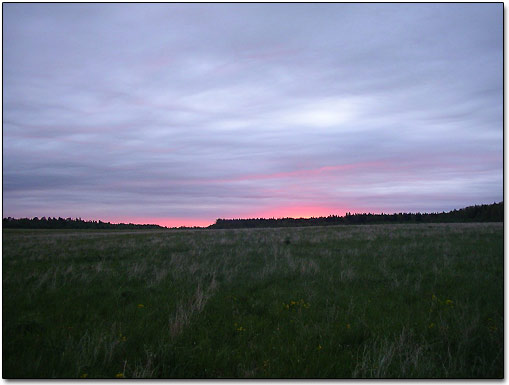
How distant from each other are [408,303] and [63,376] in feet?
19.2

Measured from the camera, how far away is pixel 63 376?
3.96m

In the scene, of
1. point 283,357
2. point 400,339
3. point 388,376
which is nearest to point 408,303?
point 400,339

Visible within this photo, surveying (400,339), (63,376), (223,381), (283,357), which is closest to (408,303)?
(400,339)

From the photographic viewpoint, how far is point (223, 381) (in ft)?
13.3

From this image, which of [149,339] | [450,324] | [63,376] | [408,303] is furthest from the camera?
[408,303]

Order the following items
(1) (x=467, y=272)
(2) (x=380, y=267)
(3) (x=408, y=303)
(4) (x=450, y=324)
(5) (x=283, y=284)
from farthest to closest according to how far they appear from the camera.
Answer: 1. (2) (x=380, y=267)
2. (1) (x=467, y=272)
3. (5) (x=283, y=284)
4. (3) (x=408, y=303)
5. (4) (x=450, y=324)

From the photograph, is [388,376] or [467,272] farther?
[467,272]

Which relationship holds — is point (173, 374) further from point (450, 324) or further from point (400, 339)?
point (450, 324)

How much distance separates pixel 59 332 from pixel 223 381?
270cm

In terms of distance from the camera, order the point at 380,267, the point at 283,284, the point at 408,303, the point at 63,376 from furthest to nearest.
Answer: the point at 380,267, the point at 283,284, the point at 408,303, the point at 63,376

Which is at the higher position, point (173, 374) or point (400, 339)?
point (400, 339)

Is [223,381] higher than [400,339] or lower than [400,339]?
lower

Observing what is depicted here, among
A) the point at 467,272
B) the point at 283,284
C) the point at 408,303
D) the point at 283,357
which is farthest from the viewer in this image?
the point at 467,272

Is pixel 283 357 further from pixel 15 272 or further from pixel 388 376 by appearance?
pixel 15 272
